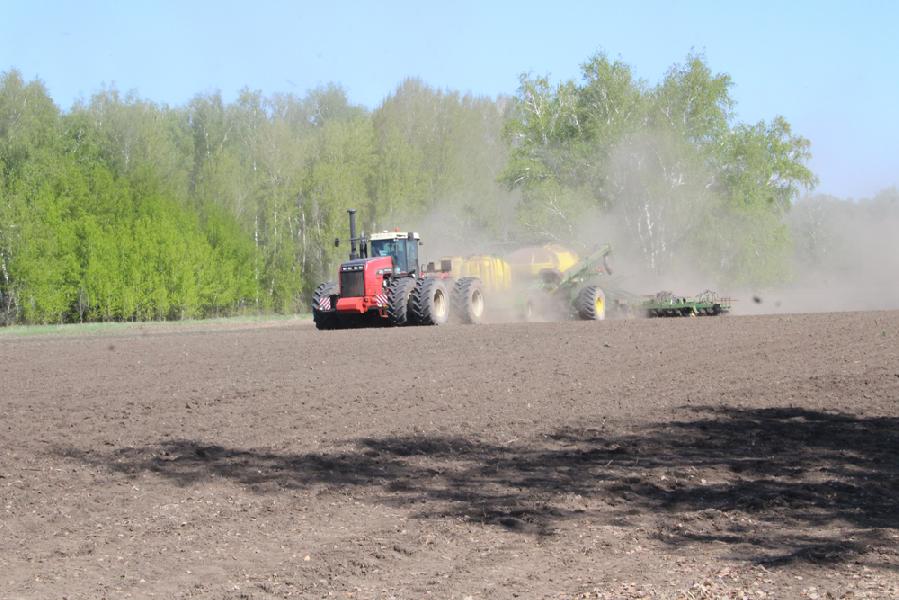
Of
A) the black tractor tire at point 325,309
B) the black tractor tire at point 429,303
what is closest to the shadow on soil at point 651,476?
the black tractor tire at point 429,303

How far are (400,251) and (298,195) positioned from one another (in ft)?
117

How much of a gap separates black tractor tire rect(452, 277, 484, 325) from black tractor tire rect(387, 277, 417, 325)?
6.17 feet

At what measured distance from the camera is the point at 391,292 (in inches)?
1159

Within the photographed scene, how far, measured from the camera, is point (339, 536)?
7.82 m

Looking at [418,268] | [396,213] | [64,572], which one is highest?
[396,213]

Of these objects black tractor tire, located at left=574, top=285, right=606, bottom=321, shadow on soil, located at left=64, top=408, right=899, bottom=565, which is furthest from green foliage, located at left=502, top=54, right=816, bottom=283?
shadow on soil, located at left=64, top=408, right=899, bottom=565

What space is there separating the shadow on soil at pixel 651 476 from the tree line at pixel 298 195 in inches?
1601

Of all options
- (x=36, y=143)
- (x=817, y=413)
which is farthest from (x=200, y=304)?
(x=817, y=413)

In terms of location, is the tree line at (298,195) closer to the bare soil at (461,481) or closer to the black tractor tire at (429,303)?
the black tractor tire at (429,303)

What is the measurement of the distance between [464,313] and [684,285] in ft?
82.3

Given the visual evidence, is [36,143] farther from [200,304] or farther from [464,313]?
[464,313]

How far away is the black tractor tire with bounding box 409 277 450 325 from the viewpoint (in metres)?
29.2

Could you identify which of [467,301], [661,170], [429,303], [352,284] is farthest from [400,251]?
[661,170]

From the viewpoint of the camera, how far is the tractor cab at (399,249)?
30.5 m
